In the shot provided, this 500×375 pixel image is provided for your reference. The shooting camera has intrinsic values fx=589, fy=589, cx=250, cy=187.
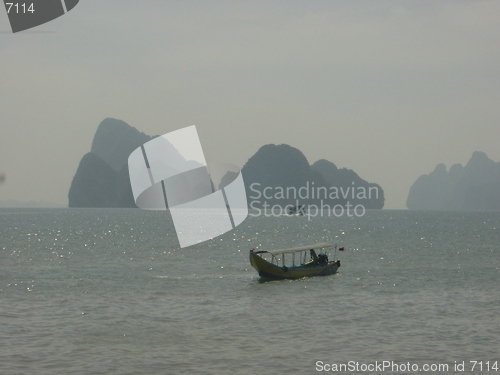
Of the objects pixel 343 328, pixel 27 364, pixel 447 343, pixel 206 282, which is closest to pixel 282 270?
pixel 206 282

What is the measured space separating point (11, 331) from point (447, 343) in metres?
21.6

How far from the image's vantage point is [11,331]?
29.5 metres

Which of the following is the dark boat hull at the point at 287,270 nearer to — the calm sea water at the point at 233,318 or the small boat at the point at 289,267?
the small boat at the point at 289,267

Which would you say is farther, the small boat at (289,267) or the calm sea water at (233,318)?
the small boat at (289,267)

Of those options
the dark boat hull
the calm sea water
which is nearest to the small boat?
the dark boat hull

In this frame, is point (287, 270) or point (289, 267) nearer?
point (287, 270)

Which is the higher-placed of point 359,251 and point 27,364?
point 27,364

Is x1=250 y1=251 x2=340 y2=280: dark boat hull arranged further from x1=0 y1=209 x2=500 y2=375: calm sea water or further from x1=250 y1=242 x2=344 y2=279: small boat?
x1=0 y1=209 x2=500 y2=375: calm sea water

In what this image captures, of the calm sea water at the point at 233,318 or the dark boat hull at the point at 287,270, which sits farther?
the dark boat hull at the point at 287,270

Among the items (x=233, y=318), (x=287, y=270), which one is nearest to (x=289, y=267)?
(x=287, y=270)

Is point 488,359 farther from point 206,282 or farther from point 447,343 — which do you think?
point 206,282

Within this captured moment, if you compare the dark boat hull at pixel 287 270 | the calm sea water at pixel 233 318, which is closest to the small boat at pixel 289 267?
the dark boat hull at pixel 287 270

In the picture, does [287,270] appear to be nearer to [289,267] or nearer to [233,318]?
[289,267]

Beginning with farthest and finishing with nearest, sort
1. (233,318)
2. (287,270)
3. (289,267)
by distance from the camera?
(289,267) → (287,270) → (233,318)
